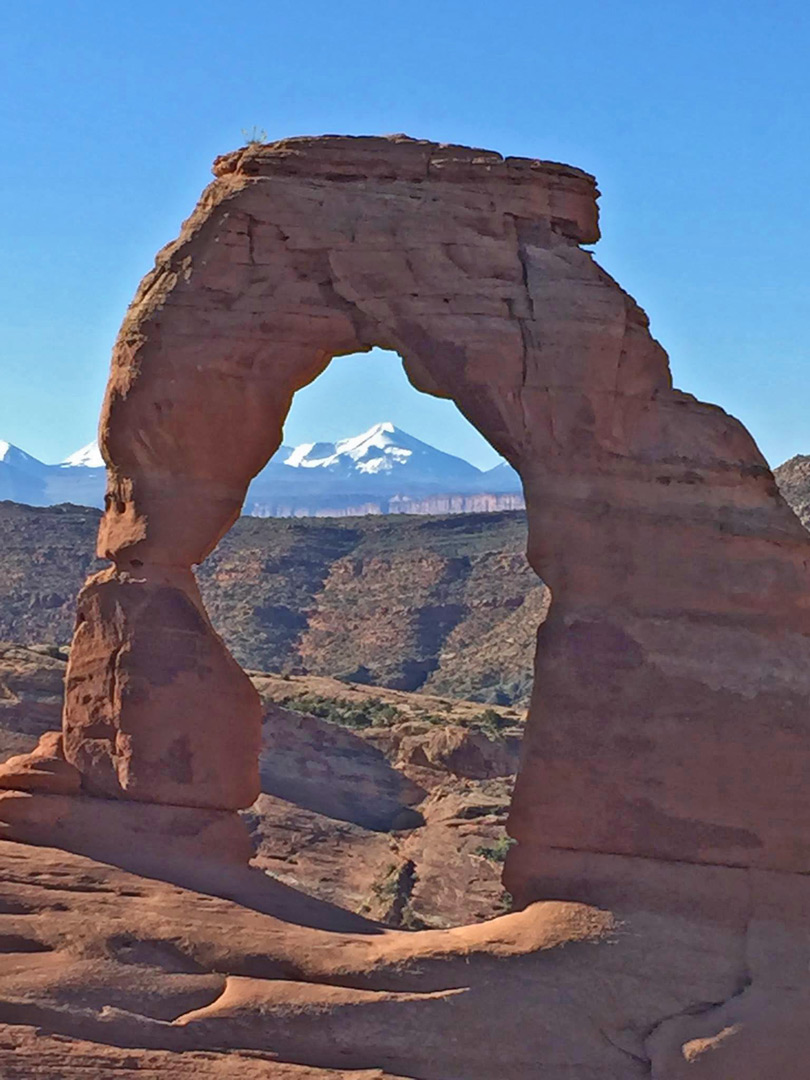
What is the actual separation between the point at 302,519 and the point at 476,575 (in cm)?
1811

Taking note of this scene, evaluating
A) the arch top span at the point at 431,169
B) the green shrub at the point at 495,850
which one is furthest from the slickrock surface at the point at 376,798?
the arch top span at the point at 431,169

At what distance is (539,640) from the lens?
15562mm

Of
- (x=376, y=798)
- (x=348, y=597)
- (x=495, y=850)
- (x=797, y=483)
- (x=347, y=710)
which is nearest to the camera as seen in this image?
(x=495, y=850)

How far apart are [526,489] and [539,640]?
136 cm

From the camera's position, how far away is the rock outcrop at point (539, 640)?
47.1ft

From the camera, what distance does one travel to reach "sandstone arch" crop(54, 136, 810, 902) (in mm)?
15211

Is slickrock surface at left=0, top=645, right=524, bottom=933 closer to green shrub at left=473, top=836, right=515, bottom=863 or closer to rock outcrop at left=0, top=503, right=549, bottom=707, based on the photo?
green shrub at left=473, top=836, right=515, bottom=863

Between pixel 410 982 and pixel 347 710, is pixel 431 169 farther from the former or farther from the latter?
pixel 347 710

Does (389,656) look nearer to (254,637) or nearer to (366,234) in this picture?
(254,637)

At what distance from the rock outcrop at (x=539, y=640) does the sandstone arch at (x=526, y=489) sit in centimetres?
3

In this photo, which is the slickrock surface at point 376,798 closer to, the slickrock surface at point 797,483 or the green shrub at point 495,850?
the green shrub at point 495,850

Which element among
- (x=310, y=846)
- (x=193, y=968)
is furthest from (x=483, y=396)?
(x=310, y=846)

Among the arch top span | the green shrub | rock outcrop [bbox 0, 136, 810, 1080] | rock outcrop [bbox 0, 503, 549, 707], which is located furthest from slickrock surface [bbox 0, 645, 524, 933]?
rock outcrop [bbox 0, 503, 549, 707]

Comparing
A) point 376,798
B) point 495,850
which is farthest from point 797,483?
point 495,850
